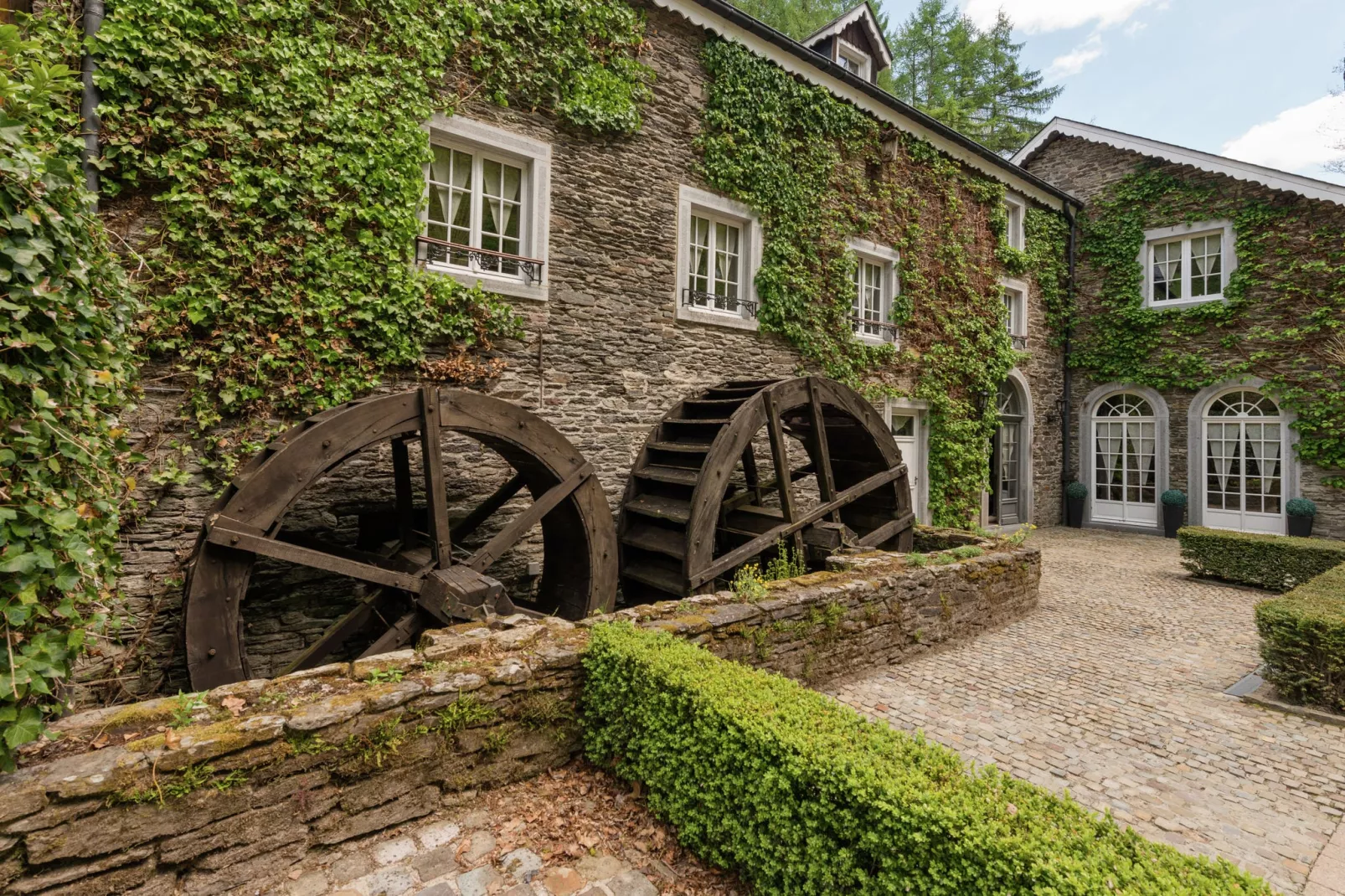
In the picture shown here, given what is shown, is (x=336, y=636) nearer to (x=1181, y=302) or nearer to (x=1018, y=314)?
(x=1018, y=314)

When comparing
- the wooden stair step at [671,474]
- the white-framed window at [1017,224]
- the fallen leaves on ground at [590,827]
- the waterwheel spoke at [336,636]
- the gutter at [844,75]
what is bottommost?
the fallen leaves on ground at [590,827]

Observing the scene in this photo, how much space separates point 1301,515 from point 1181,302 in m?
4.18

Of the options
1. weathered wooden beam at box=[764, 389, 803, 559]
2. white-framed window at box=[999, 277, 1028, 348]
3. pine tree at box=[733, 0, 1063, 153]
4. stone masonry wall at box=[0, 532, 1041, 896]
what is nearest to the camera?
stone masonry wall at box=[0, 532, 1041, 896]

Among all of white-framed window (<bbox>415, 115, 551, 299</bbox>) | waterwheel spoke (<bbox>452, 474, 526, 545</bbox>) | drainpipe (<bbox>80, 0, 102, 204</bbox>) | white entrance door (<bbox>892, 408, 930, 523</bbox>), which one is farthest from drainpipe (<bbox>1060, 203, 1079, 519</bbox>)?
drainpipe (<bbox>80, 0, 102, 204</bbox>)

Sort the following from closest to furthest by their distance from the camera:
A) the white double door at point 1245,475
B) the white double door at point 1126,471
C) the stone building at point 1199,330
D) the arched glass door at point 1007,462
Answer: the stone building at point 1199,330 < the white double door at point 1245,475 < the arched glass door at point 1007,462 < the white double door at point 1126,471

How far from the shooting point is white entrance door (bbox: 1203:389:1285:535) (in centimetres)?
1055

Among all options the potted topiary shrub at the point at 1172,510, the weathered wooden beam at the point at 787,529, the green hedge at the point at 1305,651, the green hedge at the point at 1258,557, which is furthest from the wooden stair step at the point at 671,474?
the potted topiary shrub at the point at 1172,510

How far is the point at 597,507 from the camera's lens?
4910 millimetres

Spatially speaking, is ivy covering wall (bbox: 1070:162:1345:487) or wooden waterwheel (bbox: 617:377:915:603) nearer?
wooden waterwheel (bbox: 617:377:915:603)

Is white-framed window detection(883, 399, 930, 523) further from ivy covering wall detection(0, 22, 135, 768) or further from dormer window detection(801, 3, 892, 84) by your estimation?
ivy covering wall detection(0, 22, 135, 768)

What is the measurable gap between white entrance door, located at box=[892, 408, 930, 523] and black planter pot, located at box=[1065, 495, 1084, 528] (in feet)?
16.7

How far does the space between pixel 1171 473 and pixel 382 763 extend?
13.9 meters

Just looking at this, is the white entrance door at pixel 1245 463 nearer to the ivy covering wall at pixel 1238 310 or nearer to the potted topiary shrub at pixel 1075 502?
the ivy covering wall at pixel 1238 310

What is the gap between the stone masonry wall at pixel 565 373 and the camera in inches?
159
